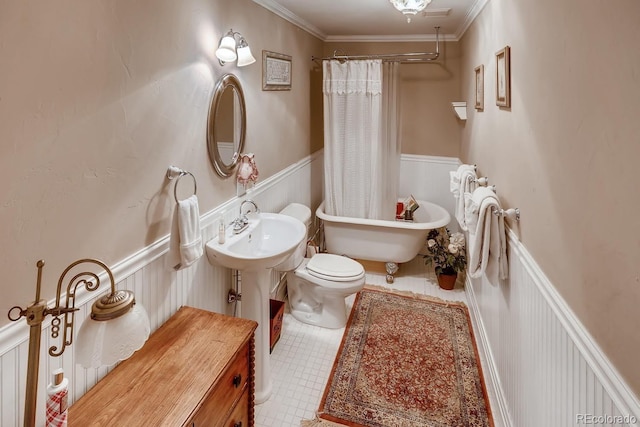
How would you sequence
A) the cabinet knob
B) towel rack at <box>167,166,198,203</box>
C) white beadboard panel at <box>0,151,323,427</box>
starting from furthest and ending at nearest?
towel rack at <box>167,166,198,203</box>
the cabinet knob
white beadboard panel at <box>0,151,323,427</box>

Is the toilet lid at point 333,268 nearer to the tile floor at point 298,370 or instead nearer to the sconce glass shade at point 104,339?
the tile floor at point 298,370

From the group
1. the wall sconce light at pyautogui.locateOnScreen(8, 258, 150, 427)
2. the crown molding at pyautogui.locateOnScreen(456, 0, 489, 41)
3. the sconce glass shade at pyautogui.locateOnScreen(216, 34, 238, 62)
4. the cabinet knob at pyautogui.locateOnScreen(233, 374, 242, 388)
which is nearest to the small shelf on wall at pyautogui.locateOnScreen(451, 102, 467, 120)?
the crown molding at pyautogui.locateOnScreen(456, 0, 489, 41)

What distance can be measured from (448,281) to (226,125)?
2.43 m

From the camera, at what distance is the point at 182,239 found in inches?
65.9

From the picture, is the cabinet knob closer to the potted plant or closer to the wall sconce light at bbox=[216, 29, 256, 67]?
the wall sconce light at bbox=[216, 29, 256, 67]

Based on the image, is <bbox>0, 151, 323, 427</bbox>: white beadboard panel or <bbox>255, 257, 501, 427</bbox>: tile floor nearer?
<bbox>0, 151, 323, 427</bbox>: white beadboard panel

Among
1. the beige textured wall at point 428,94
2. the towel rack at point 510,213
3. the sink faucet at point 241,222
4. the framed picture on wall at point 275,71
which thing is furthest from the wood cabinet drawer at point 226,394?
the beige textured wall at point 428,94

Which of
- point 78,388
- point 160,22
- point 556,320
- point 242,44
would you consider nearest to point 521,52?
point 556,320

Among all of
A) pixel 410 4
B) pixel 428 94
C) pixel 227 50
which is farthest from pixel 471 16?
pixel 227 50

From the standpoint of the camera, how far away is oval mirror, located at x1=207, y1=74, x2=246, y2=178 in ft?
6.70

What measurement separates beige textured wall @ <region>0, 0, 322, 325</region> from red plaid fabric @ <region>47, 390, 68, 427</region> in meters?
0.25

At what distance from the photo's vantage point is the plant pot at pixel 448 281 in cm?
348

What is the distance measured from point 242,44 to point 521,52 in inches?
56.0
